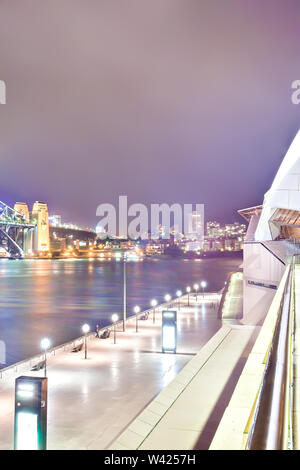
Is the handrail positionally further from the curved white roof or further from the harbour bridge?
the harbour bridge

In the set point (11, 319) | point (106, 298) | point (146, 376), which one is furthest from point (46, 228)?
point (146, 376)

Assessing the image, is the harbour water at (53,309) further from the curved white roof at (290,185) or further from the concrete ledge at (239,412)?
the concrete ledge at (239,412)

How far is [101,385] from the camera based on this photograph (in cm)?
1138

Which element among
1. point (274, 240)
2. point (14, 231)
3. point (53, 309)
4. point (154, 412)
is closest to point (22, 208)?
point (14, 231)

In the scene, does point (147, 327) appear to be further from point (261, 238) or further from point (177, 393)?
point (177, 393)

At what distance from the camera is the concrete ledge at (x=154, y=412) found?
6.04 meters

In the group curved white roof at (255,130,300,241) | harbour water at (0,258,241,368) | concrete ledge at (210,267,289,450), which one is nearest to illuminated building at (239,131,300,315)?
curved white roof at (255,130,300,241)

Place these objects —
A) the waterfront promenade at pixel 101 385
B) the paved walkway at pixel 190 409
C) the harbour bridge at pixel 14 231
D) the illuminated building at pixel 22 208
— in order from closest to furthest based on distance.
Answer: the paved walkway at pixel 190 409 → the waterfront promenade at pixel 101 385 → the harbour bridge at pixel 14 231 → the illuminated building at pixel 22 208

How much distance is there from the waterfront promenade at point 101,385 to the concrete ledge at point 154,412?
3.91ft

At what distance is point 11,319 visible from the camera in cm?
3092

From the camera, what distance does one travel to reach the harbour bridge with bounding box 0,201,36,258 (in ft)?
384

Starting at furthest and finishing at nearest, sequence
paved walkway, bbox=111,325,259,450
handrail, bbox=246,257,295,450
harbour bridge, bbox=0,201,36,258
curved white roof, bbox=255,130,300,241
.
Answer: harbour bridge, bbox=0,201,36,258, curved white roof, bbox=255,130,300,241, paved walkway, bbox=111,325,259,450, handrail, bbox=246,257,295,450

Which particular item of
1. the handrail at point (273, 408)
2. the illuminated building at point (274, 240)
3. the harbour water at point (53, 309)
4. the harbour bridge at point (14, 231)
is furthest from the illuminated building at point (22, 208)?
the handrail at point (273, 408)

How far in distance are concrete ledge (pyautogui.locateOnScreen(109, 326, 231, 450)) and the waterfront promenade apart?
46.9 inches
